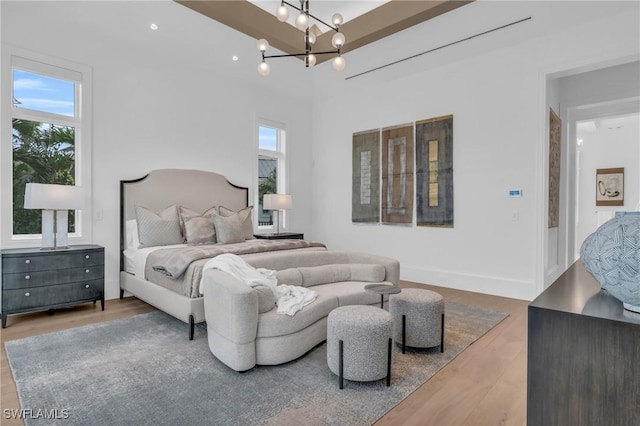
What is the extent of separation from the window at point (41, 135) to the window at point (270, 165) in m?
2.70

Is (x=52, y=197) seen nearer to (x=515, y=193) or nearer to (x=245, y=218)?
(x=245, y=218)

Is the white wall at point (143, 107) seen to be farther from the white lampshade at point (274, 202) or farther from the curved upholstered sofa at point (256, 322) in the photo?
the curved upholstered sofa at point (256, 322)

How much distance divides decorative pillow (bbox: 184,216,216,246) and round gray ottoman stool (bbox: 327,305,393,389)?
8.90 feet

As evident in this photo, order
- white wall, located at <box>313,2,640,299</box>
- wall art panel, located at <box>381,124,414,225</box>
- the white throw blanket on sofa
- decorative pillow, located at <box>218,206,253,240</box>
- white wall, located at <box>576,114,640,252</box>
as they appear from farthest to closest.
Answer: white wall, located at <box>576,114,640,252</box> → wall art panel, located at <box>381,124,414,225</box> → decorative pillow, located at <box>218,206,253,240</box> → white wall, located at <box>313,2,640,299</box> → the white throw blanket on sofa

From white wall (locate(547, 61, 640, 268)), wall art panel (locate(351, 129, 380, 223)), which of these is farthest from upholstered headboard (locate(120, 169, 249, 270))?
white wall (locate(547, 61, 640, 268))

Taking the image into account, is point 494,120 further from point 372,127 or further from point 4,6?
point 4,6

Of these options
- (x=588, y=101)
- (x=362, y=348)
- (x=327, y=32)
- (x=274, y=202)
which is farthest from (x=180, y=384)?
(x=588, y=101)

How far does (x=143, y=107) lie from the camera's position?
4699 millimetres

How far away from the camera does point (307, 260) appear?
3.78 metres

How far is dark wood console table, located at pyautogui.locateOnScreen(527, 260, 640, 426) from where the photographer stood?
78 cm

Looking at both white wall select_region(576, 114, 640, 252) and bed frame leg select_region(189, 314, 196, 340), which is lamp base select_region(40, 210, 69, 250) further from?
white wall select_region(576, 114, 640, 252)

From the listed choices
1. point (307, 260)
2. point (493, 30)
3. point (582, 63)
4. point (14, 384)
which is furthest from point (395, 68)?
point (14, 384)

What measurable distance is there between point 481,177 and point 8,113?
18.9 feet

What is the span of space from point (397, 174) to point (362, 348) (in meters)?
3.93
